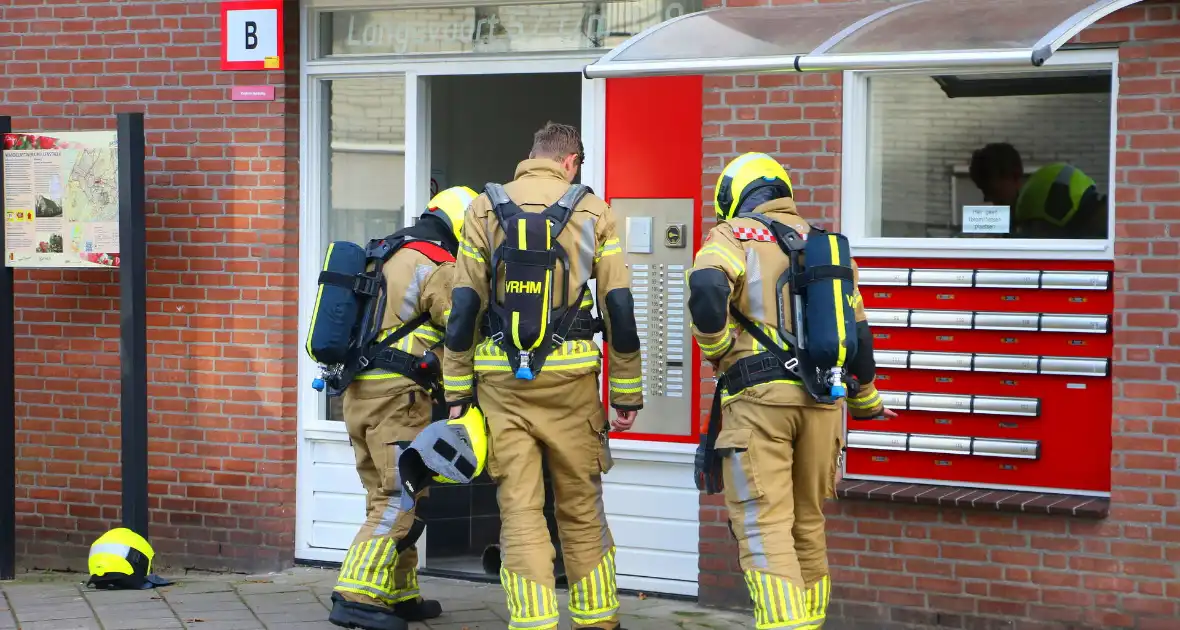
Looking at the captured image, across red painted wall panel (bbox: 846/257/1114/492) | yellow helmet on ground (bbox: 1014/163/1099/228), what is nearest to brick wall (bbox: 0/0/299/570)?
red painted wall panel (bbox: 846/257/1114/492)

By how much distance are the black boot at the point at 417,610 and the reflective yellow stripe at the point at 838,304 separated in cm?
236

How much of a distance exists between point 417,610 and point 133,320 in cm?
203

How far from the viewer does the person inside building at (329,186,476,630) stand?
6.05 m

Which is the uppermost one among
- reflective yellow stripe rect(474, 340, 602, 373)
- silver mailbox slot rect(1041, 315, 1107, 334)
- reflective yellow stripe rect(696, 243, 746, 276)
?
reflective yellow stripe rect(696, 243, 746, 276)

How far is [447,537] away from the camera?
7.51 m

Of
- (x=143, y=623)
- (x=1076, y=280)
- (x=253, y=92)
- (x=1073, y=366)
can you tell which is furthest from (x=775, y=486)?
(x=253, y=92)

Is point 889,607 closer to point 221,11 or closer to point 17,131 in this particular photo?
point 221,11

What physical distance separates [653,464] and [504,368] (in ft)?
5.39

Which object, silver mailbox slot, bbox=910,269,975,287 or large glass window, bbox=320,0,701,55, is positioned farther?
large glass window, bbox=320,0,701,55

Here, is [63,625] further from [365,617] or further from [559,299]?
[559,299]

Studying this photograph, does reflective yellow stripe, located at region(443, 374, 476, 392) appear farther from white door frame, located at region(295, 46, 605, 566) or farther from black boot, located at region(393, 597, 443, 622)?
white door frame, located at region(295, 46, 605, 566)

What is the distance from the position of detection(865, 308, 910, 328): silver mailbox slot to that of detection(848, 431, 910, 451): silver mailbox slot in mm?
476

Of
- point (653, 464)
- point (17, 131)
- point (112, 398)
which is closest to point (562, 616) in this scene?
point (653, 464)

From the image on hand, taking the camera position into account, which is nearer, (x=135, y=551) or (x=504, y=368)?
(x=504, y=368)
